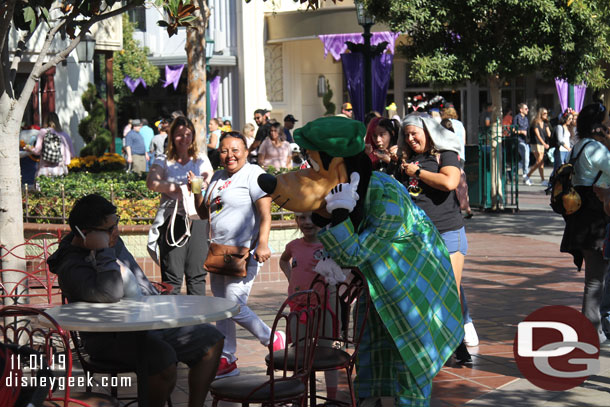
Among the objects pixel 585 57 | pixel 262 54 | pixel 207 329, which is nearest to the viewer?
pixel 207 329

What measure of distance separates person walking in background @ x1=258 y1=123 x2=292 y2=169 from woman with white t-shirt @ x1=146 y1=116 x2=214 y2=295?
6935 millimetres

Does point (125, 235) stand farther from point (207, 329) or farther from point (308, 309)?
point (308, 309)

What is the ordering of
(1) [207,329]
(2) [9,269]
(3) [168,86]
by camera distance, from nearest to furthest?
(1) [207,329] < (2) [9,269] < (3) [168,86]

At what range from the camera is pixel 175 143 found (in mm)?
7695

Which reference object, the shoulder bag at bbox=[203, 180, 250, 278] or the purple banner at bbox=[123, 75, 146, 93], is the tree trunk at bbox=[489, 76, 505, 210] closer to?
the shoulder bag at bbox=[203, 180, 250, 278]

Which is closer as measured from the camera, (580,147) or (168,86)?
(580,147)

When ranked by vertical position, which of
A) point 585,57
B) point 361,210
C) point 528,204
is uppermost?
point 585,57

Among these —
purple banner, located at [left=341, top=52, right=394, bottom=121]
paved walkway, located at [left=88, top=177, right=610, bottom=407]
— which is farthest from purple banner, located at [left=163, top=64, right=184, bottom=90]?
paved walkway, located at [left=88, top=177, right=610, bottom=407]

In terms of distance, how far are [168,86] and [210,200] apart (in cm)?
2914

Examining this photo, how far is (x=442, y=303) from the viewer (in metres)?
4.63

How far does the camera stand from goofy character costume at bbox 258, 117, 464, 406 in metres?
4.33

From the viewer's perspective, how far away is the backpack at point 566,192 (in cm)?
714

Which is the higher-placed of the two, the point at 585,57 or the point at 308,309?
the point at 585,57

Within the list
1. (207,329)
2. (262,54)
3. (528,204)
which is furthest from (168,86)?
(207,329)
